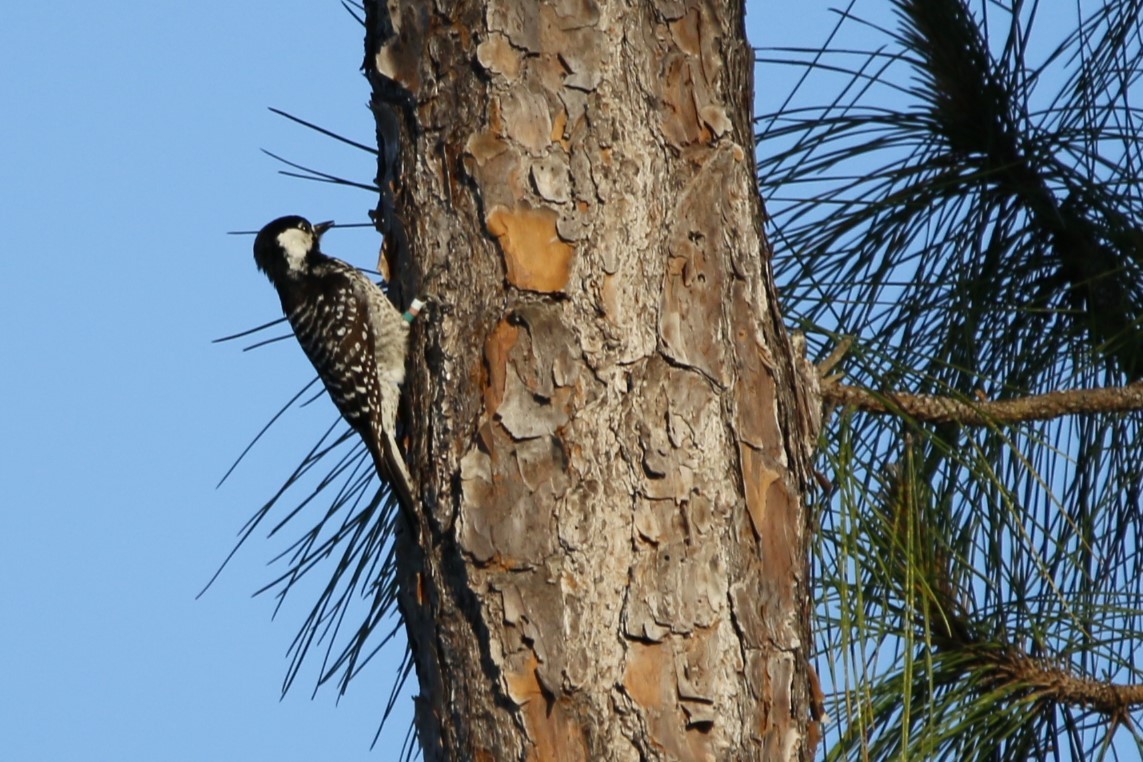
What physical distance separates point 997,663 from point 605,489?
3.18 ft

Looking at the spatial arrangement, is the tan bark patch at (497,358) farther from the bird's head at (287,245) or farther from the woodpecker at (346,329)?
the bird's head at (287,245)

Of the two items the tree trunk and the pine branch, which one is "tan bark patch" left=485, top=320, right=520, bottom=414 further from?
the pine branch

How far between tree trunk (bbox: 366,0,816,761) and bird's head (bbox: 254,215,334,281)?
1.49 meters

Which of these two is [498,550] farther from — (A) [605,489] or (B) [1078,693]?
(B) [1078,693]

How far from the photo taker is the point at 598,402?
91.4 inches

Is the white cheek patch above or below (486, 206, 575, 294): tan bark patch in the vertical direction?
above

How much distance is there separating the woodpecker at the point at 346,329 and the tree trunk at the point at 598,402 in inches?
7.5

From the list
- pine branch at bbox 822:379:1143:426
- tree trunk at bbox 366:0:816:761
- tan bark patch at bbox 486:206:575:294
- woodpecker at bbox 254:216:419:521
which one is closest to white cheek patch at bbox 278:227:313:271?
woodpecker at bbox 254:216:419:521

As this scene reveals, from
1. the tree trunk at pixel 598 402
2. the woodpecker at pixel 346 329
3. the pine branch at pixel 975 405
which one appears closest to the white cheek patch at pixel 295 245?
the woodpecker at pixel 346 329

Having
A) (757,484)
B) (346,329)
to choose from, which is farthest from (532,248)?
(346,329)

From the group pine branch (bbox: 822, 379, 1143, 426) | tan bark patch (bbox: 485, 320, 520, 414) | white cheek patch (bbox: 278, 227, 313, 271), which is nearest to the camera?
tan bark patch (bbox: 485, 320, 520, 414)

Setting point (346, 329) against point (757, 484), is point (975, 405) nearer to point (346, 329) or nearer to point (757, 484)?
point (757, 484)

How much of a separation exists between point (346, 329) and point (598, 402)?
1.33 meters

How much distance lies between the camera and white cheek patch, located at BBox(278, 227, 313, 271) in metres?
3.97
